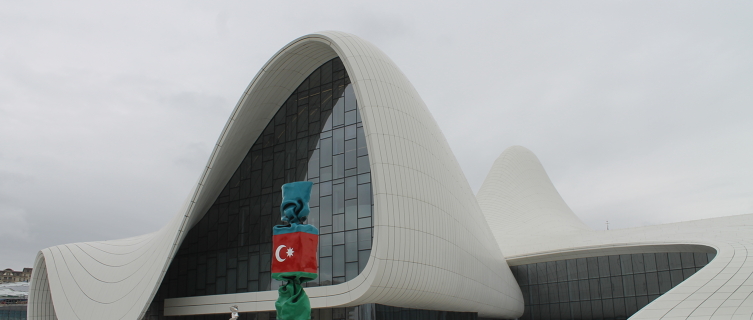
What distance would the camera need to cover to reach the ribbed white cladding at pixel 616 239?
47.2 feet

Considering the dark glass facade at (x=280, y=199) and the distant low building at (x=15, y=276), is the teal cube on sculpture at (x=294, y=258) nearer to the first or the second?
the dark glass facade at (x=280, y=199)

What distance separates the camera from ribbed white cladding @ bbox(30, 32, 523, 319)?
59.9 feet

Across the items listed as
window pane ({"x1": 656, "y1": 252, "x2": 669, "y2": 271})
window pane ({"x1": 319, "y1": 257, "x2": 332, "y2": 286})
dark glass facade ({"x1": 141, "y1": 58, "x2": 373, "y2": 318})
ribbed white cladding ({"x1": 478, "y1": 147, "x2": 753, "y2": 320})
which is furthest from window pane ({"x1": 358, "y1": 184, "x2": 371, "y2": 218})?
window pane ({"x1": 656, "y1": 252, "x2": 669, "y2": 271})

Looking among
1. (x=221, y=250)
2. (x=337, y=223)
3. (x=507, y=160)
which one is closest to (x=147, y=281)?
(x=221, y=250)

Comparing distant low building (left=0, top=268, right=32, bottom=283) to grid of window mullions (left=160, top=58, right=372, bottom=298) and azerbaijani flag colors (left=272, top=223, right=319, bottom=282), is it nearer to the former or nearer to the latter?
grid of window mullions (left=160, top=58, right=372, bottom=298)

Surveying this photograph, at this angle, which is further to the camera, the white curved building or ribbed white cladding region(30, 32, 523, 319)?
the white curved building

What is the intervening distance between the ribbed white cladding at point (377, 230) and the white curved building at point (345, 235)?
0.21 feet

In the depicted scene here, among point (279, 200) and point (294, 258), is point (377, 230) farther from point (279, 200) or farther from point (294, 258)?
point (279, 200)

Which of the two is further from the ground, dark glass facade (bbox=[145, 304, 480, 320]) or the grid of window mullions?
the grid of window mullions

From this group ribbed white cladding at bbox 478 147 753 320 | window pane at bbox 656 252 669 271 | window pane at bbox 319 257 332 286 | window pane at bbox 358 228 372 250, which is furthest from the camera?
window pane at bbox 656 252 669 271

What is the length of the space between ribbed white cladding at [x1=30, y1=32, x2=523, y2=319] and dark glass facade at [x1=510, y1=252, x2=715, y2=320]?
251 cm

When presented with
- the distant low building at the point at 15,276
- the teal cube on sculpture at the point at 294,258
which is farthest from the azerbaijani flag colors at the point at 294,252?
the distant low building at the point at 15,276

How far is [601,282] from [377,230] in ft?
56.8

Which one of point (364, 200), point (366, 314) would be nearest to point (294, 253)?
point (364, 200)
